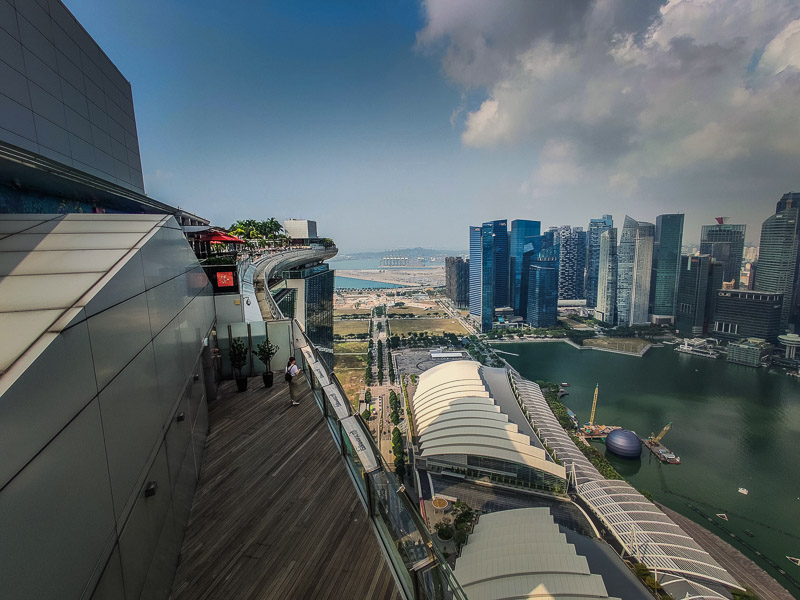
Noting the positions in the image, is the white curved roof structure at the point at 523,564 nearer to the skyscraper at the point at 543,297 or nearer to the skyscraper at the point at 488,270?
the skyscraper at the point at 488,270

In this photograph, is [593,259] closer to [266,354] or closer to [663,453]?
[663,453]

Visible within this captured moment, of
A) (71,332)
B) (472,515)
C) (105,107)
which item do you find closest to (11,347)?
(71,332)

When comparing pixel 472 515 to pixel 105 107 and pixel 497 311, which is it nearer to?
pixel 105 107

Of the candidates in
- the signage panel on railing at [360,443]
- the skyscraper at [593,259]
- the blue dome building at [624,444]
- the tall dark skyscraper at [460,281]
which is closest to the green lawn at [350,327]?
the tall dark skyscraper at [460,281]

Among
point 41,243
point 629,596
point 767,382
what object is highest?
point 41,243

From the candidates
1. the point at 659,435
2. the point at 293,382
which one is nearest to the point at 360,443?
the point at 293,382

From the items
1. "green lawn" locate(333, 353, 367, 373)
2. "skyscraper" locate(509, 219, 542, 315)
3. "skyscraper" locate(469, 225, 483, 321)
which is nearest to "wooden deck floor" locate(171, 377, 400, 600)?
"green lawn" locate(333, 353, 367, 373)
